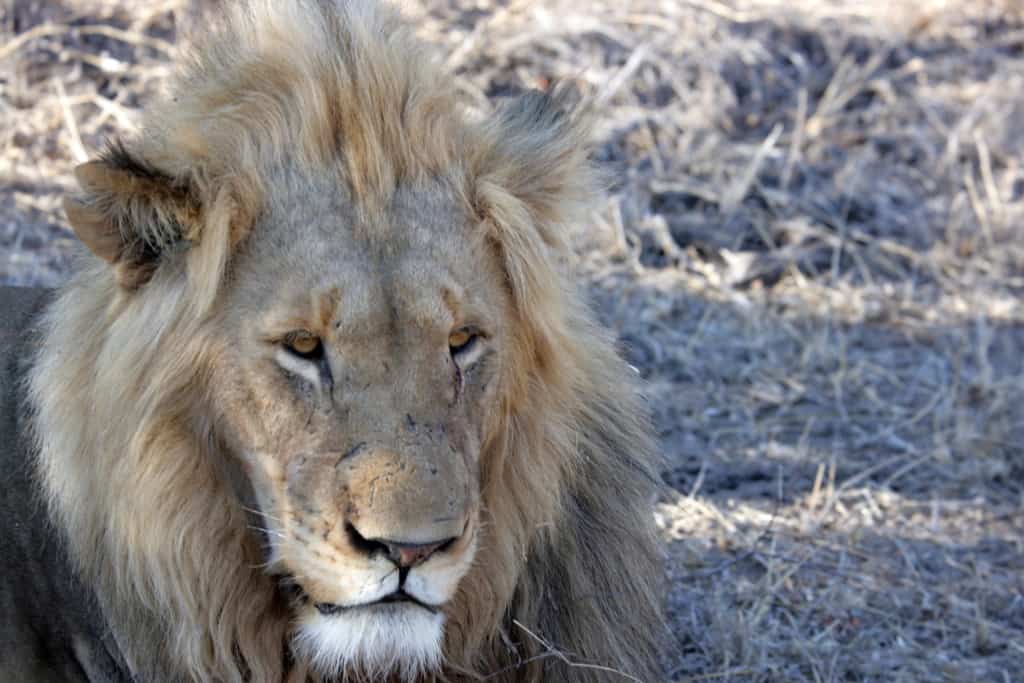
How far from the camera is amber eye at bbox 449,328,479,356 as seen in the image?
7.62 ft

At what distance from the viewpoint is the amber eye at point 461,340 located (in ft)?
7.62

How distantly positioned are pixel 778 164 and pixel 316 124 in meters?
3.69

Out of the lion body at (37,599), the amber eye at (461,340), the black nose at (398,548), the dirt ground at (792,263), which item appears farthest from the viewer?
the dirt ground at (792,263)

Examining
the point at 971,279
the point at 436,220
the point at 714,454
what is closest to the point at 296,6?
the point at 436,220

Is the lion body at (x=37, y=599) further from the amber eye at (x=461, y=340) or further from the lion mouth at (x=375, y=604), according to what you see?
the amber eye at (x=461, y=340)

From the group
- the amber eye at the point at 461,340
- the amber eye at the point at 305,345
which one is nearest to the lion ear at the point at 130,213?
the amber eye at the point at 305,345

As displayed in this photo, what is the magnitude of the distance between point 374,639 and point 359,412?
0.32 metres

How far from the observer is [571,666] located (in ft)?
8.74

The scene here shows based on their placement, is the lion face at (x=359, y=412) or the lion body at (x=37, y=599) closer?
the lion face at (x=359, y=412)

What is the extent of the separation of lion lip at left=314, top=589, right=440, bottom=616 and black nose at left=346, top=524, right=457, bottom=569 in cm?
6

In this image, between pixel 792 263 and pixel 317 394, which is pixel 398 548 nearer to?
pixel 317 394

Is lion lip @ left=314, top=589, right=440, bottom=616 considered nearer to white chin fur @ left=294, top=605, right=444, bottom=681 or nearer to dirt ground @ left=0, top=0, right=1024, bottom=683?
white chin fur @ left=294, top=605, right=444, bottom=681

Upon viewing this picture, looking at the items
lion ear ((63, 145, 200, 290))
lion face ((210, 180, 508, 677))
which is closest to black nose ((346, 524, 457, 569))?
lion face ((210, 180, 508, 677))

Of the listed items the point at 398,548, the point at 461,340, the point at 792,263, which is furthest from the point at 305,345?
the point at 792,263
